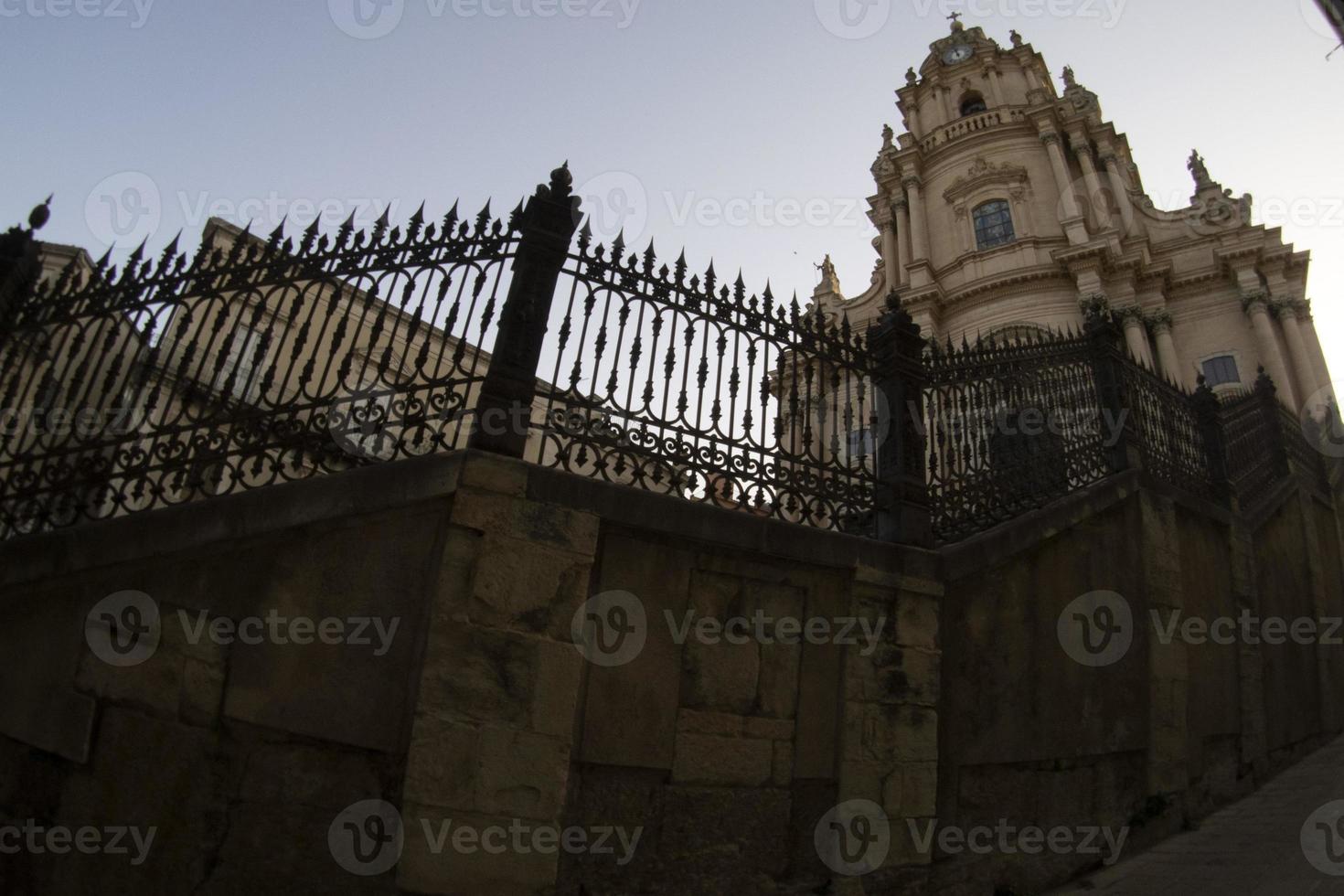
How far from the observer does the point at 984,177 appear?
2678 cm

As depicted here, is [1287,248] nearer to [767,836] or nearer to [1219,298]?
[1219,298]

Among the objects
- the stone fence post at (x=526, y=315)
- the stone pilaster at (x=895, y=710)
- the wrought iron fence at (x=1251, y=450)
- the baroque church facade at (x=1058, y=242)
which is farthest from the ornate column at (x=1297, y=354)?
the stone fence post at (x=526, y=315)

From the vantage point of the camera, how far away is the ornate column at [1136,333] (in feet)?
72.3

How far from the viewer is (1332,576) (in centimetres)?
1037

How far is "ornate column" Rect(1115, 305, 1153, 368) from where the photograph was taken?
2203 cm

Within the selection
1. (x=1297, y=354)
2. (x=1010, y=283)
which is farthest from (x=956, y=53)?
(x=1297, y=354)

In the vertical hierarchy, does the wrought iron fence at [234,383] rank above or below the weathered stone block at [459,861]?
above

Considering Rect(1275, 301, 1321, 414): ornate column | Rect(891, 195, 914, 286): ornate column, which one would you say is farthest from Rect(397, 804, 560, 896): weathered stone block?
Rect(891, 195, 914, 286): ornate column

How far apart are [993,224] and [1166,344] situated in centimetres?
729

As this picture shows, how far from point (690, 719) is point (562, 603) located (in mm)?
1042

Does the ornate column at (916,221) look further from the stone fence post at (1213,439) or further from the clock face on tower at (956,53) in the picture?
the stone fence post at (1213,439)

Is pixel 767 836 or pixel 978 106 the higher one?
pixel 978 106

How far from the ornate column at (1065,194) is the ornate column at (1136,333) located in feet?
9.03

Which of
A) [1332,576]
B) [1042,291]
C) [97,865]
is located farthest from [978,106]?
[97,865]
